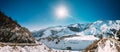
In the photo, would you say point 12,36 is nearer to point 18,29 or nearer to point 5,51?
point 18,29

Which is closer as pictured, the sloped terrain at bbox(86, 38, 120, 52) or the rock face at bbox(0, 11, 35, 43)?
the sloped terrain at bbox(86, 38, 120, 52)

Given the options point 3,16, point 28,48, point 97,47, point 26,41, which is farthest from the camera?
point 3,16

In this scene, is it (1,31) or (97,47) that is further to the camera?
(1,31)

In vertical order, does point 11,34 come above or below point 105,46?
above

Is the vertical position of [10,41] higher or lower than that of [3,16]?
lower

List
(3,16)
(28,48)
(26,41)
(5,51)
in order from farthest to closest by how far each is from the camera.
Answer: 1. (3,16)
2. (26,41)
3. (28,48)
4. (5,51)

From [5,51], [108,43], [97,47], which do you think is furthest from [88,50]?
[5,51]

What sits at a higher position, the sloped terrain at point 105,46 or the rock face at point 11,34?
the rock face at point 11,34

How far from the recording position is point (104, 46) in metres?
67.9

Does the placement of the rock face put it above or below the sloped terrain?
above

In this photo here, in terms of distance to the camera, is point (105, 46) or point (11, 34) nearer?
point (105, 46)

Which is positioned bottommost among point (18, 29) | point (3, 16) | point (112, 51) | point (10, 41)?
point (112, 51)

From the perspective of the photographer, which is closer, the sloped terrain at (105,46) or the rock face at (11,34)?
the sloped terrain at (105,46)

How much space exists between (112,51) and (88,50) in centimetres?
816
